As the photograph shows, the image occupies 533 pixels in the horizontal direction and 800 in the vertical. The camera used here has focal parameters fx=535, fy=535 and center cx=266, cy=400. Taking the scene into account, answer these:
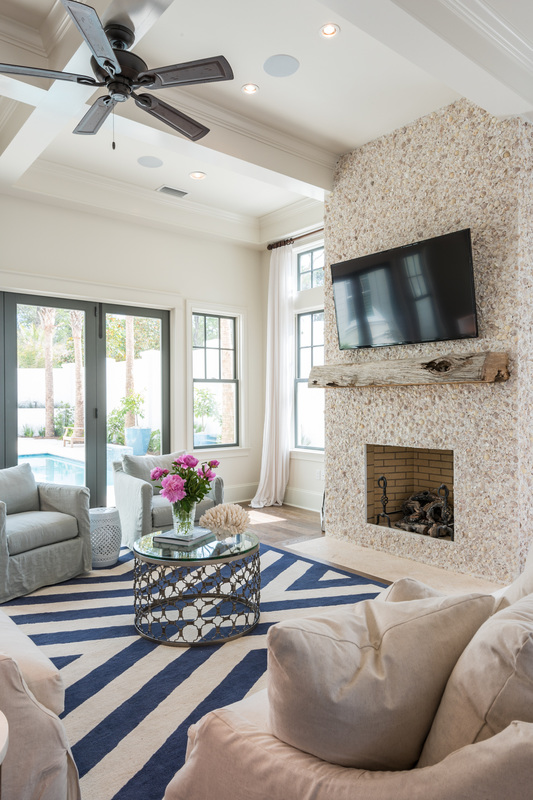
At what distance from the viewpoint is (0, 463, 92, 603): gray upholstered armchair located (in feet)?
10.9

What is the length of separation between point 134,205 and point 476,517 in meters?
4.21

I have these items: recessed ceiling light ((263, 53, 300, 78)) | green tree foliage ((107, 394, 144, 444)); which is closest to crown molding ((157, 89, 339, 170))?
recessed ceiling light ((263, 53, 300, 78))

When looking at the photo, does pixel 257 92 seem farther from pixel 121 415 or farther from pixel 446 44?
pixel 121 415

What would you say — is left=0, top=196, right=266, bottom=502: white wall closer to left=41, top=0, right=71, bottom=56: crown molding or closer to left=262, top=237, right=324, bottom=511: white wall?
left=262, top=237, right=324, bottom=511: white wall

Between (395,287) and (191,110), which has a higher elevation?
(191,110)

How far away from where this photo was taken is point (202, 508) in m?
4.44

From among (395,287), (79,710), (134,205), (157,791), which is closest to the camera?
→ (157,791)

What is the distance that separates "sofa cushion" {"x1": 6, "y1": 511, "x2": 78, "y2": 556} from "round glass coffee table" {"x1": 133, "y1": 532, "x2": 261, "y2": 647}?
0.80 metres

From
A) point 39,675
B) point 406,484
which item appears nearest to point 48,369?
point 406,484

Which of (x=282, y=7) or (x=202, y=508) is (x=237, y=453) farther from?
(x=282, y=7)

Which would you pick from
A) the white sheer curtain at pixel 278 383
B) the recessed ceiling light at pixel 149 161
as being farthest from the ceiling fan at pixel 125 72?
the white sheer curtain at pixel 278 383

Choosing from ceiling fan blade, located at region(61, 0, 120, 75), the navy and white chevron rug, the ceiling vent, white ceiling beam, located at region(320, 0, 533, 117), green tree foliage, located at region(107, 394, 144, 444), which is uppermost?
the ceiling vent

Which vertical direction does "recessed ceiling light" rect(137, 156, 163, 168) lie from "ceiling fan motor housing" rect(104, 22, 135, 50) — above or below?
above

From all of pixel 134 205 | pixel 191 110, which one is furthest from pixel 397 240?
pixel 134 205
